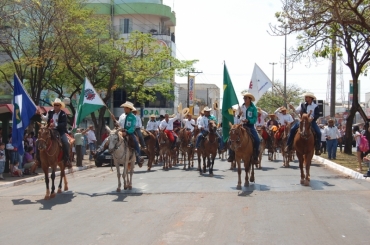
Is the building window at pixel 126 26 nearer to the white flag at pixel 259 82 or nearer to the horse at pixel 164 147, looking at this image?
the horse at pixel 164 147

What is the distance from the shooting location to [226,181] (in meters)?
18.2

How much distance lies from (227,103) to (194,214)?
6910mm

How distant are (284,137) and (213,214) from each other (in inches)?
557

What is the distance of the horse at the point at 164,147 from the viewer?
25.4 metres

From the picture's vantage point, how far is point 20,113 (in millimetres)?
16891

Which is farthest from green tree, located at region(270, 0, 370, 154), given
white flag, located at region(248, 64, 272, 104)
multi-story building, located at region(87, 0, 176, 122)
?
multi-story building, located at region(87, 0, 176, 122)

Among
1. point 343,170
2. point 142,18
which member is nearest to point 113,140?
point 343,170

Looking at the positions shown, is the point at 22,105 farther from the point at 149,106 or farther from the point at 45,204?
the point at 149,106

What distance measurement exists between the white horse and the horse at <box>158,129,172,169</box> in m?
8.38

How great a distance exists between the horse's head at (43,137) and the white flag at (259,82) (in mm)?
11678

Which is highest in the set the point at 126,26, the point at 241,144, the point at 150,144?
the point at 126,26

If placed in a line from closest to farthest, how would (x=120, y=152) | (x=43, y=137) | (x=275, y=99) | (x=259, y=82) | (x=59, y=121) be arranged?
1. (x=43, y=137)
2. (x=59, y=121)
3. (x=120, y=152)
4. (x=259, y=82)
5. (x=275, y=99)

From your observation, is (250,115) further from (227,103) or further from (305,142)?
(305,142)

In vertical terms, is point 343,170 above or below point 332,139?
below
